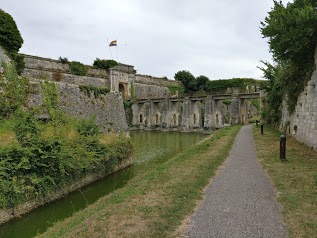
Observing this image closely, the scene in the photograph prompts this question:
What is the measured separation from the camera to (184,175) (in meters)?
8.79

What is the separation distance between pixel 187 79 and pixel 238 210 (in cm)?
5616

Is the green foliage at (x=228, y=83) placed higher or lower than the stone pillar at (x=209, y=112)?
higher

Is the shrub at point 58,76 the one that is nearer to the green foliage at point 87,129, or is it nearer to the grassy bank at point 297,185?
the green foliage at point 87,129

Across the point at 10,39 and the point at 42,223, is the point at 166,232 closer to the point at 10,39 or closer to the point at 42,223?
the point at 42,223

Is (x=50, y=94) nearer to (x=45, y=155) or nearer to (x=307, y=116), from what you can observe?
(x=45, y=155)

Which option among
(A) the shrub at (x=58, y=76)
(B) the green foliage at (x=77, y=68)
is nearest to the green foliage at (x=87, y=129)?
(A) the shrub at (x=58, y=76)

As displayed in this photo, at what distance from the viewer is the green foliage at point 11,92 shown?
14.0 metres

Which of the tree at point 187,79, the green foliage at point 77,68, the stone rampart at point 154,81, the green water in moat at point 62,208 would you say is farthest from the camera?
the tree at point 187,79

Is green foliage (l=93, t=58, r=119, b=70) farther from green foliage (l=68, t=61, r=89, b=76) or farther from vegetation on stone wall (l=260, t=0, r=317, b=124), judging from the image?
vegetation on stone wall (l=260, t=0, r=317, b=124)

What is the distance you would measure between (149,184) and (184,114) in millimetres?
30816

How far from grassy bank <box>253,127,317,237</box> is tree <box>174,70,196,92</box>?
48555 millimetres

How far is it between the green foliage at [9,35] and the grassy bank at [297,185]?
19.8 meters

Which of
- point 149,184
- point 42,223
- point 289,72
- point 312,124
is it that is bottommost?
point 42,223

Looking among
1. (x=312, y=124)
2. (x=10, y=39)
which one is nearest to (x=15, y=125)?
(x=312, y=124)
